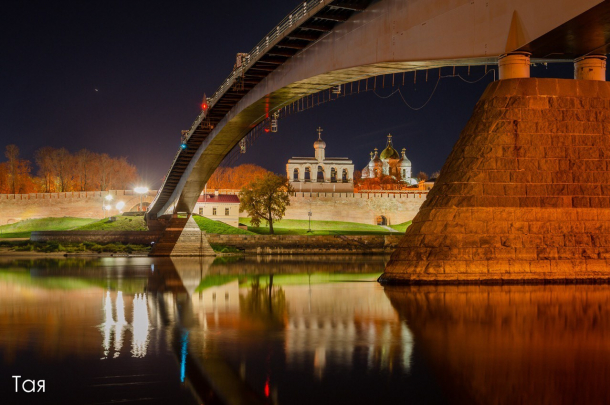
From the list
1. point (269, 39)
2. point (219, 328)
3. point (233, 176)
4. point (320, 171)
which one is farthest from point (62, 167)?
point (219, 328)

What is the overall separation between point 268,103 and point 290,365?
23.3 meters

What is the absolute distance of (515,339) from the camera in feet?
34.8

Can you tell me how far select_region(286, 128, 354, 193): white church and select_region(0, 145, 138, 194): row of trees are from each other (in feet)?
84.4

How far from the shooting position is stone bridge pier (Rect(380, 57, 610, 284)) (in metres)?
16.5

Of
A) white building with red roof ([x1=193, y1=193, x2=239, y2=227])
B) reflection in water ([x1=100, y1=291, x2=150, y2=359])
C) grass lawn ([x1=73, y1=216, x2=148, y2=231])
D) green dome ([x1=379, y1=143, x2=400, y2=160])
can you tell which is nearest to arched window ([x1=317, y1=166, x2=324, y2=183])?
green dome ([x1=379, y1=143, x2=400, y2=160])

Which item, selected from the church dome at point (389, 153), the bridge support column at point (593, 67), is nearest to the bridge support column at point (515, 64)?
the bridge support column at point (593, 67)

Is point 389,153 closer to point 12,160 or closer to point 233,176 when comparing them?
point 233,176

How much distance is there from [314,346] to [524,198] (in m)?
8.49

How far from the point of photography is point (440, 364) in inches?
349

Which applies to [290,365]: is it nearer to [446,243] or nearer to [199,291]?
[446,243]

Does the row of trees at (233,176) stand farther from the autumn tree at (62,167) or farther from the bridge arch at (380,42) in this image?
the bridge arch at (380,42)

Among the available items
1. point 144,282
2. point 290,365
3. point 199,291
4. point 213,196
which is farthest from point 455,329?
point 213,196

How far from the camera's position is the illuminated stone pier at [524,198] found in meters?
16.5

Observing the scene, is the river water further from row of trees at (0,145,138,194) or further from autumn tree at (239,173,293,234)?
row of trees at (0,145,138,194)
